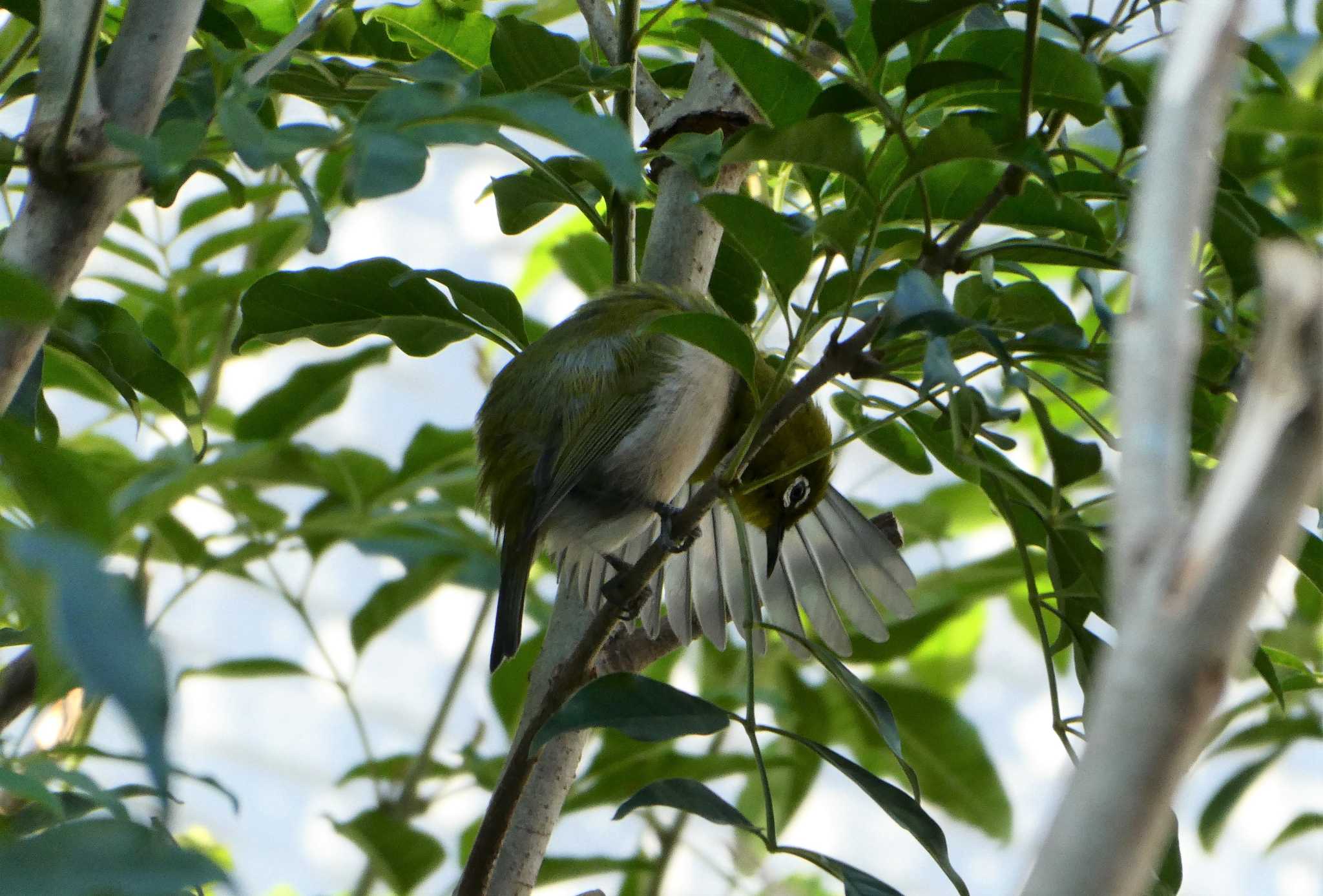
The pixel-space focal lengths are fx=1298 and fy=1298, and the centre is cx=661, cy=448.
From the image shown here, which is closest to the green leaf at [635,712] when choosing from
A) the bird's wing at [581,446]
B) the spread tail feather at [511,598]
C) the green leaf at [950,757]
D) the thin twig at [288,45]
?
the thin twig at [288,45]

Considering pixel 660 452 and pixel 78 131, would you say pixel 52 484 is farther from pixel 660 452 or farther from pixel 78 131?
pixel 660 452

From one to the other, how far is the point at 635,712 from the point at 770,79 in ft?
1.29

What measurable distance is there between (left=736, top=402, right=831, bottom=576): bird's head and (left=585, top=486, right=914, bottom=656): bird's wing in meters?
0.03

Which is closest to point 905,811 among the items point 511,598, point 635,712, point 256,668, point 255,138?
point 635,712

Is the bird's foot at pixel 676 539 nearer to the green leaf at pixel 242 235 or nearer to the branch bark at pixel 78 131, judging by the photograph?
the branch bark at pixel 78 131

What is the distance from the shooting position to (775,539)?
167 centimetres

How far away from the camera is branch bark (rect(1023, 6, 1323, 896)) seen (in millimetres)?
261

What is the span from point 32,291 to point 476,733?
132cm

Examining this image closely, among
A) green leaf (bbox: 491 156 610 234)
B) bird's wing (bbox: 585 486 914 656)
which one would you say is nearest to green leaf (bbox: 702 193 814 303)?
green leaf (bbox: 491 156 610 234)

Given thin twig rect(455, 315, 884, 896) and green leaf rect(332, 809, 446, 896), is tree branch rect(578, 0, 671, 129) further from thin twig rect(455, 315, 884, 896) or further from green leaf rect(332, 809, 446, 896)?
green leaf rect(332, 809, 446, 896)

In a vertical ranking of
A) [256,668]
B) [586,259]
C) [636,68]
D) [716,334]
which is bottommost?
[256,668]

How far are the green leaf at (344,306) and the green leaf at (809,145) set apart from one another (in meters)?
0.36

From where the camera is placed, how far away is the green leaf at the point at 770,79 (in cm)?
77


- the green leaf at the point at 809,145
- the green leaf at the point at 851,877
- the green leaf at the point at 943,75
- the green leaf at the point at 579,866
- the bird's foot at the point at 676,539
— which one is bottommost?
the green leaf at the point at 579,866
